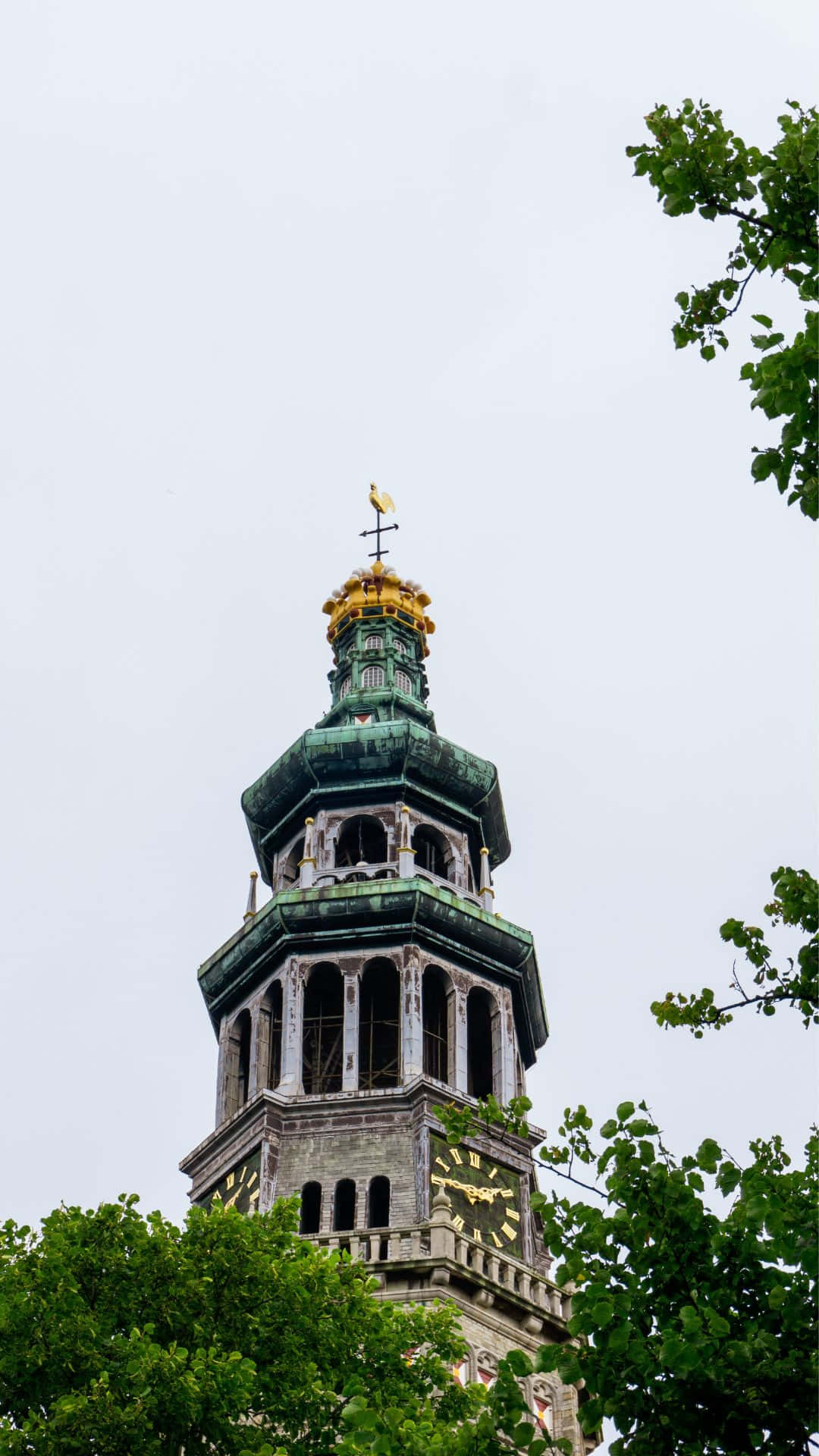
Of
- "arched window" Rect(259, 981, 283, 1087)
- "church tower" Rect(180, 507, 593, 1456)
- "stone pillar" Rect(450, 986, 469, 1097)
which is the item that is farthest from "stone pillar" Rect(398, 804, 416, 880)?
"arched window" Rect(259, 981, 283, 1087)

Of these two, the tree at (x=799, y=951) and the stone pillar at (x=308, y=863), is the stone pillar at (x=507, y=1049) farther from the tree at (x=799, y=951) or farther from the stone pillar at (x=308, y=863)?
the tree at (x=799, y=951)

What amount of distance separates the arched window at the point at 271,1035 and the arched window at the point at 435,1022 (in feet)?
10.7

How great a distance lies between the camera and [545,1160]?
703 inches

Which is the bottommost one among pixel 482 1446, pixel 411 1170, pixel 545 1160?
pixel 482 1446

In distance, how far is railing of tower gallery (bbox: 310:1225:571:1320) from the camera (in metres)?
42.8

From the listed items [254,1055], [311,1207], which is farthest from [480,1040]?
[311,1207]

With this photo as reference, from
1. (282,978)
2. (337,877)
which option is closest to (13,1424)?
(282,978)

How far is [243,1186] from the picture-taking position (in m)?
47.2

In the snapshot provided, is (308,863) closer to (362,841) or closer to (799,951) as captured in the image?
(362,841)

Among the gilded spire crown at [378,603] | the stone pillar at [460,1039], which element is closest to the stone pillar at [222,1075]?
the stone pillar at [460,1039]

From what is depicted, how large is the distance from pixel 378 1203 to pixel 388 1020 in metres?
5.82

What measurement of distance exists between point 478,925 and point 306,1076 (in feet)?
18.4

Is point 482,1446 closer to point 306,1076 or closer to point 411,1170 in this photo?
point 411,1170

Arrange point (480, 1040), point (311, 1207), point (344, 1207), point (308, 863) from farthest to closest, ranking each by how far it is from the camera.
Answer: point (308, 863)
point (480, 1040)
point (311, 1207)
point (344, 1207)
